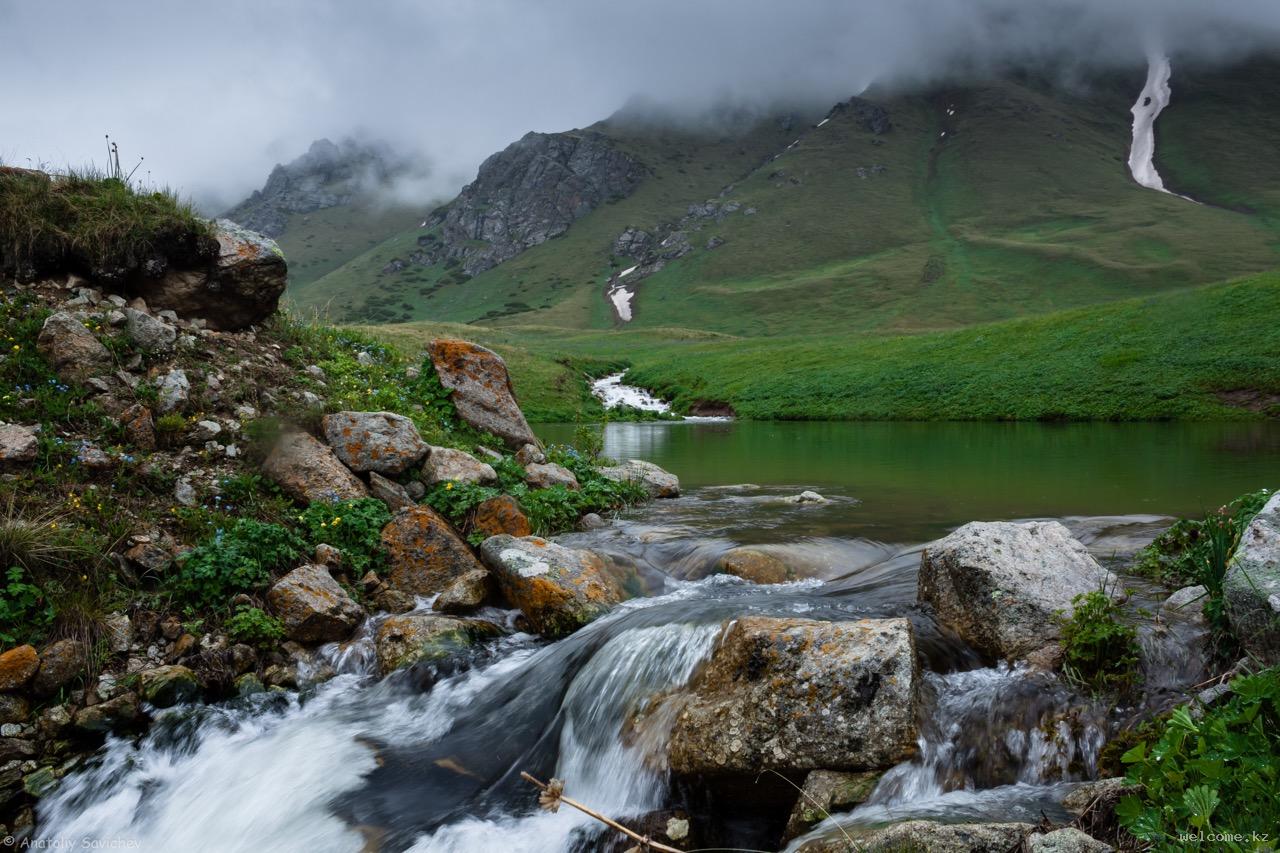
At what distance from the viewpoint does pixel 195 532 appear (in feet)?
→ 30.2

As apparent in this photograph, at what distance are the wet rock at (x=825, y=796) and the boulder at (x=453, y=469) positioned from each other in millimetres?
8451

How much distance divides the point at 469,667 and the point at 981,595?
5.76 metres

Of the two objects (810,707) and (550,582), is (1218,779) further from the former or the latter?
(550,582)

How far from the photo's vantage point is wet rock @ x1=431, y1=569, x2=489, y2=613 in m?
9.57

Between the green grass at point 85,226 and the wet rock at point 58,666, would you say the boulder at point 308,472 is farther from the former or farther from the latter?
the green grass at point 85,226

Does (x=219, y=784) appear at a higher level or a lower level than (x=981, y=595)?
lower

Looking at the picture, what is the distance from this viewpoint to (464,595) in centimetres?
961

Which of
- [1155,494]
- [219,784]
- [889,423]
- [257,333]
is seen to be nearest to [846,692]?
[219,784]

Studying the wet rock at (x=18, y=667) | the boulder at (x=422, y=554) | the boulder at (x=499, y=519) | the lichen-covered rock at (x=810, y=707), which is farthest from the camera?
the boulder at (x=499, y=519)

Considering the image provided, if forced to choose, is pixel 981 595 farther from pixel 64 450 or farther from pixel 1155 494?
pixel 1155 494

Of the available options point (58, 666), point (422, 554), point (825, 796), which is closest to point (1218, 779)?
point (825, 796)

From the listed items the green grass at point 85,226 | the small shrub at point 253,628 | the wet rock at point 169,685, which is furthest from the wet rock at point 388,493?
the green grass at point 85,226

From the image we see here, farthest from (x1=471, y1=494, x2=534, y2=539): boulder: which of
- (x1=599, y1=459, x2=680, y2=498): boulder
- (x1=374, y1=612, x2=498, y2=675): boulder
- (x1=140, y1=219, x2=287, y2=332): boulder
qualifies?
(x1=140, y1=219, x2=287, y2=332): boulder

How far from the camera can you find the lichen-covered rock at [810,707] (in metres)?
5.34
